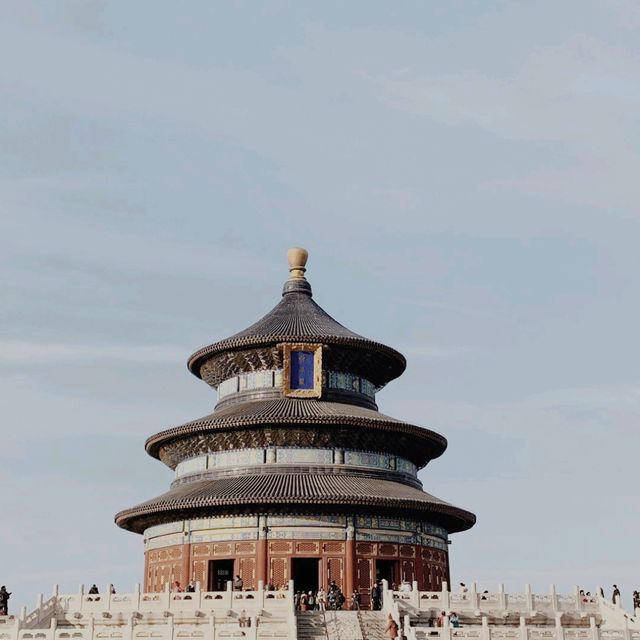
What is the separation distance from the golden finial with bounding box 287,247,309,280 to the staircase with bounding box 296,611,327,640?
1165 inches

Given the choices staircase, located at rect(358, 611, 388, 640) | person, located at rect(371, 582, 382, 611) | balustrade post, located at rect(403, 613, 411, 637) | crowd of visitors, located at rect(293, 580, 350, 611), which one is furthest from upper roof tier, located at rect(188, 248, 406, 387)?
balustrade post, located at rect(403, 613, 411, 637)

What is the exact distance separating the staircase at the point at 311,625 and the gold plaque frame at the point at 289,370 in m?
19.2

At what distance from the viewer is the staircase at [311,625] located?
37.7 metres

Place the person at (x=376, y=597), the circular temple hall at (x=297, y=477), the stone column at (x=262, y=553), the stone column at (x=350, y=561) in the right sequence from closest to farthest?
the person at (x=376, y=597)
the stone column at (x=350, y=561)
the stone column at (x=262, y=553)
the circular temple hall at (x=297, y=477)

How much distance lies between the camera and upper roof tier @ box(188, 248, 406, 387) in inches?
2331

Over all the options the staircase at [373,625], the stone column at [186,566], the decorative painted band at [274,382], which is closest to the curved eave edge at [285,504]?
the stone column at [186,566]

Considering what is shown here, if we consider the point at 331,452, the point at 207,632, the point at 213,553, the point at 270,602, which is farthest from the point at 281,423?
the point at 207,632

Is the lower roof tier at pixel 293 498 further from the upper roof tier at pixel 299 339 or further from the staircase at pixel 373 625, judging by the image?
the staircase at pixel 373 625

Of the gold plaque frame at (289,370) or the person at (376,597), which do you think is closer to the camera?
the person at (376,597)

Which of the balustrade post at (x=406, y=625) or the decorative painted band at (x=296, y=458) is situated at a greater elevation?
the decorative painted band at (x=296, y=458)

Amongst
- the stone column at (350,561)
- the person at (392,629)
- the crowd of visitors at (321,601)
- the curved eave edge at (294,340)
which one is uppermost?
the curved eave edge at (294,340)

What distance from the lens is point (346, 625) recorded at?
3888 cm

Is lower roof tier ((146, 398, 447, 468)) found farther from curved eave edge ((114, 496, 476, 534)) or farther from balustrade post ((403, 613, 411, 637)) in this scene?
balustrade post ((403, 613, 411, 637))

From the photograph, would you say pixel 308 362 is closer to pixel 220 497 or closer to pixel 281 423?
pixel 281 423
